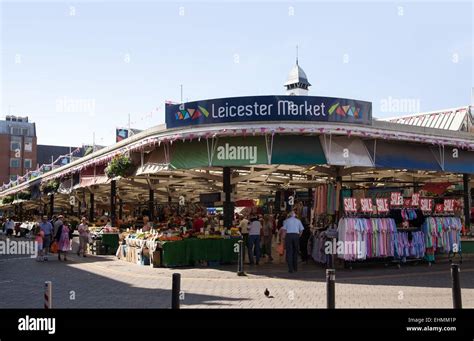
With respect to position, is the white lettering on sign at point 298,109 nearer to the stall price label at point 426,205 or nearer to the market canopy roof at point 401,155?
the market canopy roof at point 401,155

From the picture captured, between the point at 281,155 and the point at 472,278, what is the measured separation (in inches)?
268

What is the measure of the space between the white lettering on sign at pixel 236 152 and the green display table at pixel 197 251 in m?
2.85

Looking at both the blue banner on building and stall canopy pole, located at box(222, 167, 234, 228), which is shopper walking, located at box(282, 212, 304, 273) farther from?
the blue banner on building

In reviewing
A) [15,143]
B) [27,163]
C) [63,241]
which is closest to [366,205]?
[63,241]

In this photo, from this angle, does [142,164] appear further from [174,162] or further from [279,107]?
[279,107]

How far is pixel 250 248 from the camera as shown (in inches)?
706

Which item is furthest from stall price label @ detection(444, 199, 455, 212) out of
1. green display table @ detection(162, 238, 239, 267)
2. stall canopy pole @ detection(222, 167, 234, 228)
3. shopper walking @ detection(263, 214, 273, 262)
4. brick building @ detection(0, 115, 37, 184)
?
brick building @ detection(0, 115, 37, 184)

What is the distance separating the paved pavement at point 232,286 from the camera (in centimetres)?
1080

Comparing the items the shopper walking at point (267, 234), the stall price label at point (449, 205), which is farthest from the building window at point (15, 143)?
the stall price label at point (449, 205)

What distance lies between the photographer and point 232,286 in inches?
521

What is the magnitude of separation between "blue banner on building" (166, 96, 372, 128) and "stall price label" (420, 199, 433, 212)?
3.33 m

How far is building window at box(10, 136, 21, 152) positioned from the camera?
331 ft

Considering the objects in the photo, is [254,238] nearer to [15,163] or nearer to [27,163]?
[15,163]

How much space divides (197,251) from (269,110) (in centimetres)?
529
